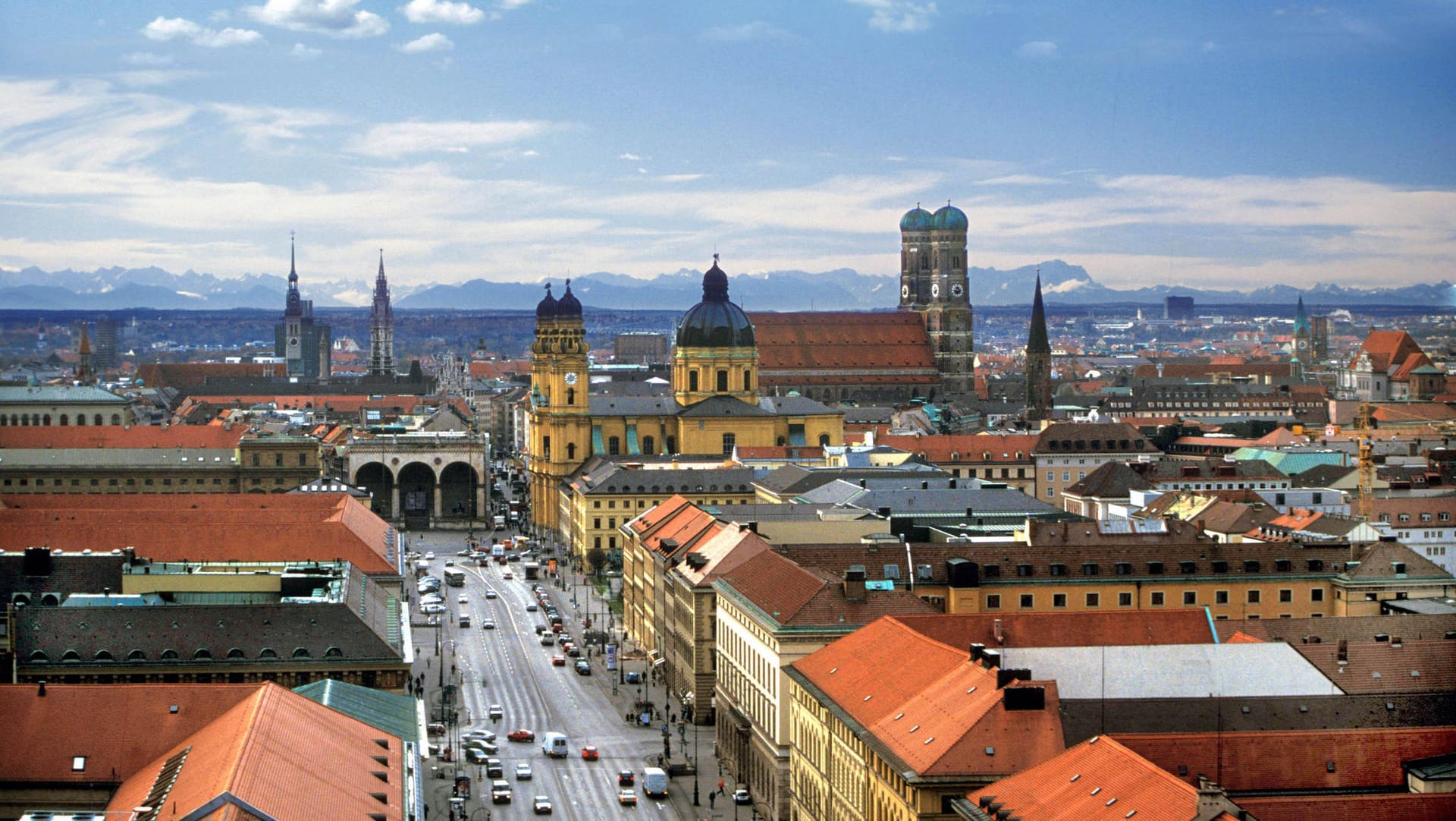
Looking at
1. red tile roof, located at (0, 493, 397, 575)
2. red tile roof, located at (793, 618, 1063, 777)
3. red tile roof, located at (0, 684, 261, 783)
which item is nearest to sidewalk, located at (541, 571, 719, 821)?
red tile roof, located at (793, 618, 1063, 777)

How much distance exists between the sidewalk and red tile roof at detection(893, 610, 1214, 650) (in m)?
12.6

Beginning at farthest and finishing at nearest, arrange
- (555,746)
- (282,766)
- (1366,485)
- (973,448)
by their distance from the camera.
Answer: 1. (973,448)
2. (1366,485)
3. (555,746)
4. (282,766)

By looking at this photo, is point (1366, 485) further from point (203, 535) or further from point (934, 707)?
point (934, 707)

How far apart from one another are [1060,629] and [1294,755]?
788 inches

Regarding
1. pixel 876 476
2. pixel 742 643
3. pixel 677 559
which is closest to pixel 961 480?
pixel 876 476

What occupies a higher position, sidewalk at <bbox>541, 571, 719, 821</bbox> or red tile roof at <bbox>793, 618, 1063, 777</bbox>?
red tile roof at <bbox>793, 618, 1063, 777</bbox>

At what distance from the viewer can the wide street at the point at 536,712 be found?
9156 centimetres

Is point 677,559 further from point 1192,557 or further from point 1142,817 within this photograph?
point 1142,817

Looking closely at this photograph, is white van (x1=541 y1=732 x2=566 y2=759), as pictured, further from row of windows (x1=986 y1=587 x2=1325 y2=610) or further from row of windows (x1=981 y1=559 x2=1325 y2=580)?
row of windows (x1=981 y1=559 x2=1325 y2=580)

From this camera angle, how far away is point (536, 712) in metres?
113

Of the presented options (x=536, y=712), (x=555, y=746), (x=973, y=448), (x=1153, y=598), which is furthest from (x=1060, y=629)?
(x=973, y=448)

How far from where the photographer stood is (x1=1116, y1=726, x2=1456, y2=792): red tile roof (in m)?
61.7

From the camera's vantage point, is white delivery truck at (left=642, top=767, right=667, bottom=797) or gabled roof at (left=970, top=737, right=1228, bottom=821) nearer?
gabled roof at (left=970, top=737, right=1228, bottom=821)

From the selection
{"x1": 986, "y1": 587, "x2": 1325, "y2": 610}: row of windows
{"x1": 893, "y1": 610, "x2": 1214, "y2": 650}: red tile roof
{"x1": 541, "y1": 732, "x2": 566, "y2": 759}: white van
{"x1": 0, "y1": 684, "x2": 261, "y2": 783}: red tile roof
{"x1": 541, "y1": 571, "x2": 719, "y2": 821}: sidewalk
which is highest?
{"x1": 893, "y1": 610, "x2": 1214, "y2": 650}: red tile roof
